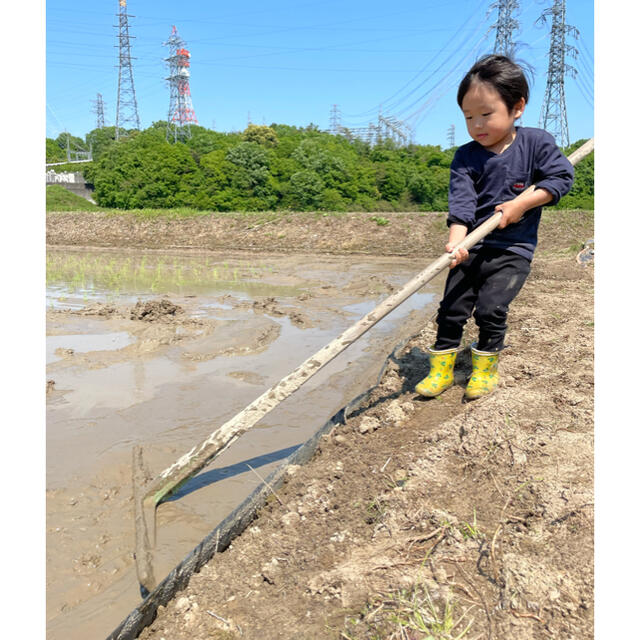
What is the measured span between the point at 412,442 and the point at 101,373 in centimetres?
315

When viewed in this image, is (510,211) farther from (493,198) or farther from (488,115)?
(488,115)

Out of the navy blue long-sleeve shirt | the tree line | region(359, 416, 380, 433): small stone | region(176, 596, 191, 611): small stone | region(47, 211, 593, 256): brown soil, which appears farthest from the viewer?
the tree line

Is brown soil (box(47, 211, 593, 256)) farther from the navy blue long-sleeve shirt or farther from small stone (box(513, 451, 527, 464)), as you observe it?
small stone (box(513, 451, 527, 464))

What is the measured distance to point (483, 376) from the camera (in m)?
2.61

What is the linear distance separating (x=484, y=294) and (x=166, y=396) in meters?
2.56

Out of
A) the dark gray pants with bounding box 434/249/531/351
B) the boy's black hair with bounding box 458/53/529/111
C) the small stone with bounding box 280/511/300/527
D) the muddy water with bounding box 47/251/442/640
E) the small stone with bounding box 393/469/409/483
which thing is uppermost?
the boy's black hair with bounding box 458/53/529/111

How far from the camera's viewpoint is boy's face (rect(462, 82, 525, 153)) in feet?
7.86

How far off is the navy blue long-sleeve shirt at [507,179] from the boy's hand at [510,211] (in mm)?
139

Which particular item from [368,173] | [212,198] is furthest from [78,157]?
[368,173]

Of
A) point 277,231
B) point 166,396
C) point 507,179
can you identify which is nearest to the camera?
point 507,179

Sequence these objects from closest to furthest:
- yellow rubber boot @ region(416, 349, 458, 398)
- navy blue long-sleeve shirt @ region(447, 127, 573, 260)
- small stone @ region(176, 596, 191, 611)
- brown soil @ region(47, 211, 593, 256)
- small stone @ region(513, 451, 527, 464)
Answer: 1. small stone @ region(176, 596, 191, 611)
2. small stone @ region(513, 451, 527, 464)
3. navy blue long-sleeve shirt @ region(447, 127, 573, 260)
4. yellow rubber boot @ region(416, 349, 458, 398)
5. brown soil @ region(47, 211, 593, 256)

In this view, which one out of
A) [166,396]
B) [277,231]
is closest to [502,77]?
[166,396]

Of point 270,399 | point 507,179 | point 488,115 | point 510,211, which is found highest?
point 488,115

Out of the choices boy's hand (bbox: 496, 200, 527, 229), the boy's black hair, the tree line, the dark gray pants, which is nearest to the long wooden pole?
boy's hand (bbox: 496, 200, 527, 229)
